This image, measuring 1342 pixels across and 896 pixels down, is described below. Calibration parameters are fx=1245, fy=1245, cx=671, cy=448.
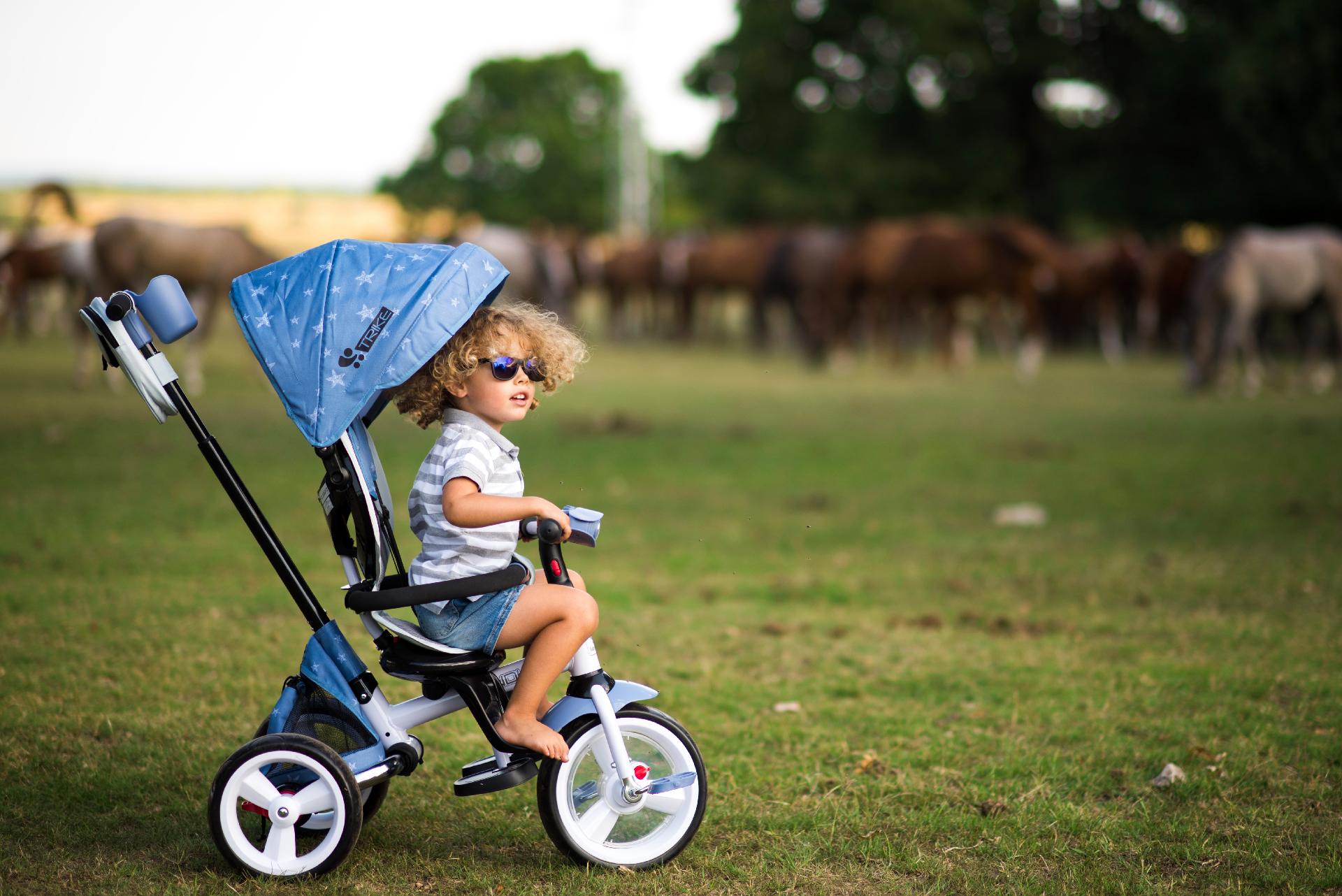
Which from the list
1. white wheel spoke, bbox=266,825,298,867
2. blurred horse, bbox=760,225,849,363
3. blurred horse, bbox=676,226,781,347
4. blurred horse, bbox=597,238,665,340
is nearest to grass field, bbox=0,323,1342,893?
white wheel spoke, bbox=266,825,298,867

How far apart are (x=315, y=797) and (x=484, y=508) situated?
0.89 m

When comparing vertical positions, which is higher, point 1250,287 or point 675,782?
point 1250,287

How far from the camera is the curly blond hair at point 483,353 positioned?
3215mm

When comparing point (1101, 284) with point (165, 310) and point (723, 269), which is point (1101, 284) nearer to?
point (723, 269)

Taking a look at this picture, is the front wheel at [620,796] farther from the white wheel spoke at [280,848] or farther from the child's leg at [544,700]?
the white wheel spoke at [280,848]

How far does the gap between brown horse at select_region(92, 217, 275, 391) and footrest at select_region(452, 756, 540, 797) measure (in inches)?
485

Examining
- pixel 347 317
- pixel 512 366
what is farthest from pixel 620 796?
pixel 347 317

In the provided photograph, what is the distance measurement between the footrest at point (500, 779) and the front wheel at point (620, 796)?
5 cm

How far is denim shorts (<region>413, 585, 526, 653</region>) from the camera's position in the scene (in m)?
3.22

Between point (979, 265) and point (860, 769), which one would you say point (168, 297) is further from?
point (979, 265)

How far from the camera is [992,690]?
498 centimetres

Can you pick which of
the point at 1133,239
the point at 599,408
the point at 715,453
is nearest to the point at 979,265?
the point at 1133,239

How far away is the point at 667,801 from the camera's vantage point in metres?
3.36

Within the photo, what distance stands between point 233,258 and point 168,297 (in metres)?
12.9
